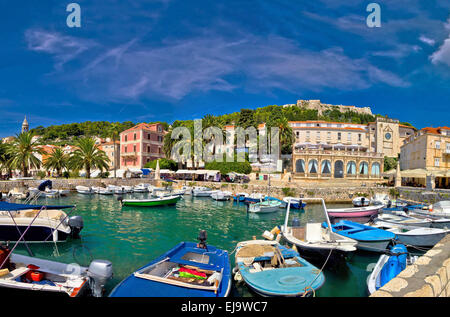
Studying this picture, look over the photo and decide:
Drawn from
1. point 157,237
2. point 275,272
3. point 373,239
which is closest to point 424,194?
point 373,239

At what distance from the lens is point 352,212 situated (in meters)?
24.5

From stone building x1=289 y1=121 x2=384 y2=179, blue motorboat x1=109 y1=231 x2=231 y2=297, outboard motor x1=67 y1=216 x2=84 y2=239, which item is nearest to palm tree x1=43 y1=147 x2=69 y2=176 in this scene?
outboard motor x1=67 y1=216 x2=84 y2=239

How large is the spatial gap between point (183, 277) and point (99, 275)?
2.92 meters

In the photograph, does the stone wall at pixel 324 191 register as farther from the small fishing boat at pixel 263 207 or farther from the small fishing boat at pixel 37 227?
the small fishing boat at pixel 37 227

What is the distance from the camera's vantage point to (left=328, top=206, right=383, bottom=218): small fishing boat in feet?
79.4

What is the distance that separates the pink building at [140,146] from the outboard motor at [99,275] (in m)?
56.3

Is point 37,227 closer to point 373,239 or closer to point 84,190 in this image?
point 373,239

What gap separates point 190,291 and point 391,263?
→ 7903 millimetres

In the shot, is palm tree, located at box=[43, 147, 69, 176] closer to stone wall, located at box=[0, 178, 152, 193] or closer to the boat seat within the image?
stone wall, located at box=[0, 178, 152, 193]

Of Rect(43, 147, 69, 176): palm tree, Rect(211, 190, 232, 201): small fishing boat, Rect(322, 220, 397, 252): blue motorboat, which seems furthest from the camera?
Rect(43, 147, 69, 176): palm tree

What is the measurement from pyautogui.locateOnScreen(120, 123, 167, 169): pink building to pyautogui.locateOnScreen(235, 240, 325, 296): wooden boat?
55.8 m

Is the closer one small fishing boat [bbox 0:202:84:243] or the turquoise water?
the turquoise water
